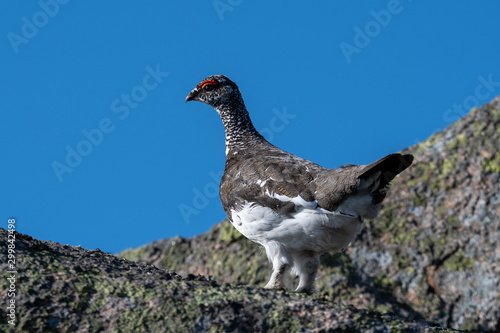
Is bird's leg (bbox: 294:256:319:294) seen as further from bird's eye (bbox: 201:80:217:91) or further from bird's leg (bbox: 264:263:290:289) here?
bird's eye (bbox: 201:80:217:91)

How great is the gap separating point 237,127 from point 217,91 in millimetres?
719

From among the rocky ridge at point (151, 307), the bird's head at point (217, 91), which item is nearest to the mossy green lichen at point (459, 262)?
the bird's head at point (217, 91)

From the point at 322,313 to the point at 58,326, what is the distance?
2.42 meters

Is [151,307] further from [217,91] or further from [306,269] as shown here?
[217,91]

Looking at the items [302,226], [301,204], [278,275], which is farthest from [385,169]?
[278,275]

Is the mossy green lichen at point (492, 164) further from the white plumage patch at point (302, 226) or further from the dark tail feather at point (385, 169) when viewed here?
the dark tail feather at point (385, 169)

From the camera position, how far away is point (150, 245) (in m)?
14.1

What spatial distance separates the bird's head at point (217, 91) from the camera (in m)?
10.6

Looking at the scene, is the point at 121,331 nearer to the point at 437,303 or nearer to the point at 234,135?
the point at 234,135

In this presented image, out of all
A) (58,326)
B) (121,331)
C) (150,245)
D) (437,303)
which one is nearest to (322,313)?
(121,331)

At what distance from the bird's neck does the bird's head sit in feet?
0.32

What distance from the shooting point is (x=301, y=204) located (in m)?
7.86

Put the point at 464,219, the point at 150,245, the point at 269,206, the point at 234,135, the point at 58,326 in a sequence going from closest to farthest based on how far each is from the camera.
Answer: the point at 58,326
the point at 269,206
the point at 234,135
the point at 464,219
the point at 150,245

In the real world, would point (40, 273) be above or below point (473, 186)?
below
